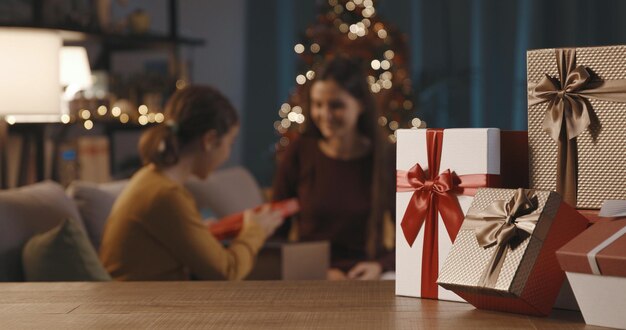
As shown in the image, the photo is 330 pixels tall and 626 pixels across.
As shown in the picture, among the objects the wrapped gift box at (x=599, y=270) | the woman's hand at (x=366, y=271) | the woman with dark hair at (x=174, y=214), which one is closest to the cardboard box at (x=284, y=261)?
the woman with dark hair at (x=174, y=214)

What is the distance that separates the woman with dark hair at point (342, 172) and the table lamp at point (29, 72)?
3.61ft

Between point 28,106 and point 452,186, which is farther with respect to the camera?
point 28,106

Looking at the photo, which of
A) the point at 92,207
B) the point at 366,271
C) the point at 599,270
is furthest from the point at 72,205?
the point at 599,270

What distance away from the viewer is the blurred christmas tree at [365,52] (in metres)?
5.69

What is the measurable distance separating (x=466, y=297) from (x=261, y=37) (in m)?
6.08

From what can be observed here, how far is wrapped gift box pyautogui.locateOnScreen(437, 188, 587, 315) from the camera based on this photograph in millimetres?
1062

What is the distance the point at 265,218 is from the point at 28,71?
94 centimetres

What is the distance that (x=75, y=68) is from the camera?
Result: 548cm

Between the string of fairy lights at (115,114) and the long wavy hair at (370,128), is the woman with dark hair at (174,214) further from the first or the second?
the string of fairy lights at (115,114)

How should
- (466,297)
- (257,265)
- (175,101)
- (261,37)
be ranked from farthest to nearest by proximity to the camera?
(261,37), (257,265), (175,101), (466,297)

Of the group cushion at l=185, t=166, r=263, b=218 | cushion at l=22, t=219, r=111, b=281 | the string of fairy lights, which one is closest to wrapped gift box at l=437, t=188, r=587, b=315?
cushion at l=22, t=219, r=111, b=281

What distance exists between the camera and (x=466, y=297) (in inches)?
44.3

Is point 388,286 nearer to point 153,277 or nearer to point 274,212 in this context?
point 153,277

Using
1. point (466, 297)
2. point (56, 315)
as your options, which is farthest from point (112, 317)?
point (466, 297)
